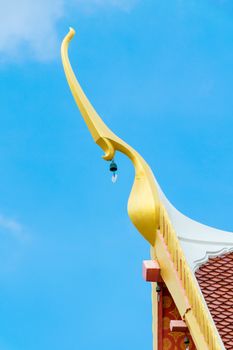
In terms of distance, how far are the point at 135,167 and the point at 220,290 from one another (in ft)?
5.66

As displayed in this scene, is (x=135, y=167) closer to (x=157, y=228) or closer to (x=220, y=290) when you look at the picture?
(x=157, y=228)

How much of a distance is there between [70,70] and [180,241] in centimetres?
237

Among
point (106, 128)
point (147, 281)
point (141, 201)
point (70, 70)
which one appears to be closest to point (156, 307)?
point (147, 281)

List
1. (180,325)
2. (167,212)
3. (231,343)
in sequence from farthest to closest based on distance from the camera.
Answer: (167,212), (180,325), (231,343)

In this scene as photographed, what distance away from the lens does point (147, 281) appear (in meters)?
11.9

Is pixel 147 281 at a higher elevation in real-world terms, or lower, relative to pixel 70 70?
lower

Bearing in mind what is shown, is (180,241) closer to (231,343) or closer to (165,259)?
(165,259)

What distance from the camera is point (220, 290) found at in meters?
11.6

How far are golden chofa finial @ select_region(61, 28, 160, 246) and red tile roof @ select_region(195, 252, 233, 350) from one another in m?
0.72

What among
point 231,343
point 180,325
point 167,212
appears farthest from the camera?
point 167,212

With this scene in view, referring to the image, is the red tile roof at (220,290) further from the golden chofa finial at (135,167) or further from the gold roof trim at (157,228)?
the golden chofa finial at (135,167)

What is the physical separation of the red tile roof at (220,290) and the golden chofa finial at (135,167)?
716mm

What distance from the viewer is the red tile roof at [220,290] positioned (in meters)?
10.9

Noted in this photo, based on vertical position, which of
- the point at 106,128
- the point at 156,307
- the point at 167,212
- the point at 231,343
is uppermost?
the point at 106,128
